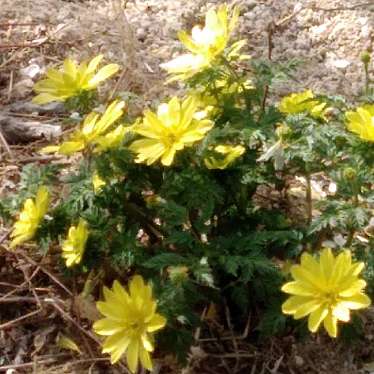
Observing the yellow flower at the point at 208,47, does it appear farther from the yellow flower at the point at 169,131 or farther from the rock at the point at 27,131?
the rock at the point at 27,131

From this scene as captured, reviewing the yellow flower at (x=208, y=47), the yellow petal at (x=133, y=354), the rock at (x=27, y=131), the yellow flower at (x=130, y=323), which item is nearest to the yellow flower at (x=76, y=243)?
the yellow flower at (x=130, y=323)

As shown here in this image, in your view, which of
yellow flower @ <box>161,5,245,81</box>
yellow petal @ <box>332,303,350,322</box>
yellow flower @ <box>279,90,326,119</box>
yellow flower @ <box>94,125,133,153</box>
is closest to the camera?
yellow petal @ <box>332,303,350,322</box>

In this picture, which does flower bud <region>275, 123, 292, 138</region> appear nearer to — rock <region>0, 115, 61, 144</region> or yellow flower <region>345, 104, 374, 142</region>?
yellow flower <region>345, 104, 374, 142</region>

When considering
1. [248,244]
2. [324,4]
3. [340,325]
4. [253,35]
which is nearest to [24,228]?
[248,244]

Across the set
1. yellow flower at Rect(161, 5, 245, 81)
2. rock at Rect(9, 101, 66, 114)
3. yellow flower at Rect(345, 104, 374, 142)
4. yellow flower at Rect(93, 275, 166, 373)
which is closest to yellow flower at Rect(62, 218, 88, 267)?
yellow flower at Rect(93, 275, 166, 373)

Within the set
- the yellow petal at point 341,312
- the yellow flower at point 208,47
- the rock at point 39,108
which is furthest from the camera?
the rock at point 39,108

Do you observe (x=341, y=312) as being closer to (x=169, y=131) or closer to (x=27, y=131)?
(x=169, y=131)
